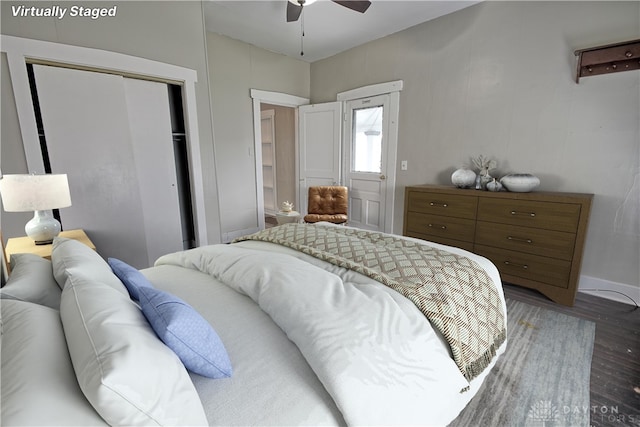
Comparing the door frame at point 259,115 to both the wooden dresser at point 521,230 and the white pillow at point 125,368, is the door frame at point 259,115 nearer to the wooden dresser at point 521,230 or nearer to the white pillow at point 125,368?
the wooden dresser at point 521,230

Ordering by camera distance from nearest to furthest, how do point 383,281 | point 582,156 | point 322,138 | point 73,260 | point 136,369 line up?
point 136,369 → point 73,260 → point 383,281 → point 582,156 → point 322,138

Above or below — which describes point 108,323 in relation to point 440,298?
above

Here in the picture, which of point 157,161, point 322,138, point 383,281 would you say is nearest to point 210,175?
point 157,161

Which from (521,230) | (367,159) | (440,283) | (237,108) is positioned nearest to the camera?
(440,283)

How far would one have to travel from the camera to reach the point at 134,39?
2582mm

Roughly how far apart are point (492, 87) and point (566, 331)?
90.6 inches

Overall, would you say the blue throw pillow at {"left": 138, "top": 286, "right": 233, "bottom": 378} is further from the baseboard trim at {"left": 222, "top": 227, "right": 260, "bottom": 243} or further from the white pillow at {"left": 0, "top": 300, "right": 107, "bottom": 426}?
the baseboard trim at {"left": 222, "top": 227, "right": 260, "bottom": 243}

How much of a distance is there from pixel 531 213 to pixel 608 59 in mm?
1303

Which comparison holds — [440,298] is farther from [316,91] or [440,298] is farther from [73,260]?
[316,91]

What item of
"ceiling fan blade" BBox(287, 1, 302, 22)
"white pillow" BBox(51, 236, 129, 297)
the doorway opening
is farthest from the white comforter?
the doorway opening

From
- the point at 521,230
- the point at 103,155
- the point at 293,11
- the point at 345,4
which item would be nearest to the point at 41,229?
the point at 103,155

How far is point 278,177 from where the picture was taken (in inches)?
232

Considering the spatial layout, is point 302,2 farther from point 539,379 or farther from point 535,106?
point 539,379

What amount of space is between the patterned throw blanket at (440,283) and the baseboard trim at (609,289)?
187cm
